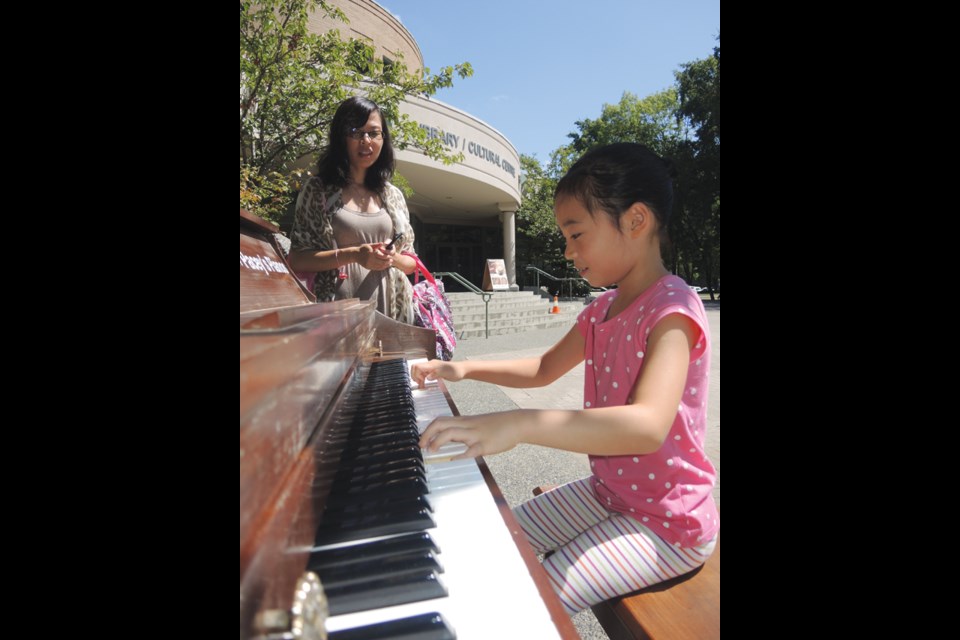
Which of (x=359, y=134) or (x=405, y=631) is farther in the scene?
(x=359, y=134)

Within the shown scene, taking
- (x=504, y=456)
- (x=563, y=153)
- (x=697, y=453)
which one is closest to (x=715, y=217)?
(x=563, y=153)

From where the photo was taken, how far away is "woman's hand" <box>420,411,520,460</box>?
0.88 m

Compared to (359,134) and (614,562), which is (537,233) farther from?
(614,562)

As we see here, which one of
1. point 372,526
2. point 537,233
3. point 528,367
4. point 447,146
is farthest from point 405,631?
point 537,233

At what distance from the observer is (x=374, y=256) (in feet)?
6.61

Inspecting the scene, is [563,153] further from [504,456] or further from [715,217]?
[504,456]

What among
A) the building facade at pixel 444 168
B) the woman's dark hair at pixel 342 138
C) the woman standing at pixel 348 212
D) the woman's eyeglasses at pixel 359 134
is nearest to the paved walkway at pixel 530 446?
the woman standing at pixel 348 212

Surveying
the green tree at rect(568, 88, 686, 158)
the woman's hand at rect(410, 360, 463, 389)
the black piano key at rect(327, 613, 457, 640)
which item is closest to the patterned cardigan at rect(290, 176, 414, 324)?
the woman's hand at rect(410, 360, 463, 389)

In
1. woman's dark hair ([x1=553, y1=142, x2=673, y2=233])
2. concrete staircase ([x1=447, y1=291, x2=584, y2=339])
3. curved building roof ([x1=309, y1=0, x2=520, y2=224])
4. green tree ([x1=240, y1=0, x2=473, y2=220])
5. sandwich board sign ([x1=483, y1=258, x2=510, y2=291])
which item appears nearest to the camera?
woman's dark hair ([x1=553, y1=142, x2=673, y2=233])

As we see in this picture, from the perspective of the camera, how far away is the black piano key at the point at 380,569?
0.59 metres

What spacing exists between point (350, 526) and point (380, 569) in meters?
0.11

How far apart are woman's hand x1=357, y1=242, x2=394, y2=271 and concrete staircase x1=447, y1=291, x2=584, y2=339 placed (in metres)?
8.55

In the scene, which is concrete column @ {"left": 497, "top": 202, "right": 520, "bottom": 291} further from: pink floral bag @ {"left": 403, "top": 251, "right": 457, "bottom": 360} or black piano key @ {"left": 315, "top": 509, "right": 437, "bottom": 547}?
black piano key @ {"left": 315, "top": 509, "right": 437, "bottom": 547}
